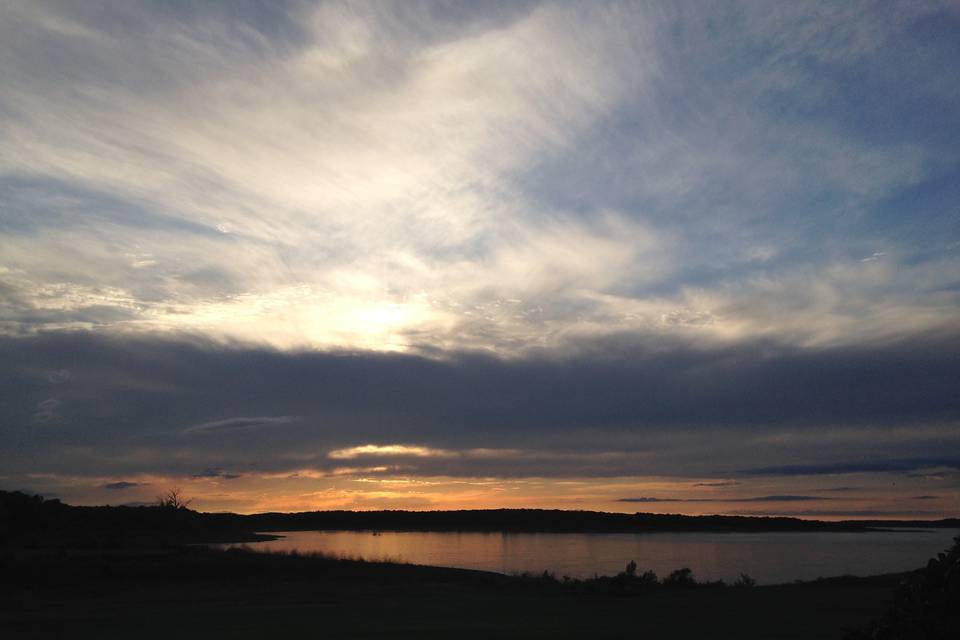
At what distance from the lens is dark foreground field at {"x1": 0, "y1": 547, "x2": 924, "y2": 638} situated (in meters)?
19.0

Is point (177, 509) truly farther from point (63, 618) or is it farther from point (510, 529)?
point (63, 618)

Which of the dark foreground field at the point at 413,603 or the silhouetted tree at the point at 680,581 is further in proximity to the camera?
the silhouetted tree at the point at 680,581

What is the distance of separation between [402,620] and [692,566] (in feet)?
148

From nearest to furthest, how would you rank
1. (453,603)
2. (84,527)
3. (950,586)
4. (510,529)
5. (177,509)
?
(950,586) < (453,603) < (84,527) < (177,509) < (510,529)

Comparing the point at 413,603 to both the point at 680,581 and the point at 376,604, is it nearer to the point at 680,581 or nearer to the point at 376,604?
the point at 376,604

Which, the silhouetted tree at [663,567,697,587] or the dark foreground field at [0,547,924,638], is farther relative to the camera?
the silhouetted tree at [663,567,697,587]

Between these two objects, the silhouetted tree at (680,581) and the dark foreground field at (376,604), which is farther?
the silhouetted tree at (680,581)

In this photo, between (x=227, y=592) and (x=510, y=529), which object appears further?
(x=510, y=529)

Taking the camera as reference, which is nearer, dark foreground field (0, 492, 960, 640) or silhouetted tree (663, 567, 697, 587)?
dark foreground field (0, 492, 960, 640)

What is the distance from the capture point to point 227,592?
29.4 m

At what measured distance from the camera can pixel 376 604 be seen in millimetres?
24844

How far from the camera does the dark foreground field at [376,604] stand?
1905 centimetres

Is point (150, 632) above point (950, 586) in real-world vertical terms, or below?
below

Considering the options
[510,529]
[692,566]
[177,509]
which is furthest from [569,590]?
[510,529]
